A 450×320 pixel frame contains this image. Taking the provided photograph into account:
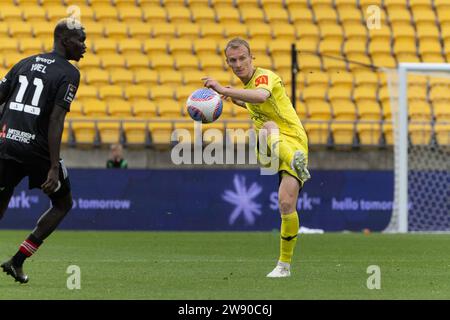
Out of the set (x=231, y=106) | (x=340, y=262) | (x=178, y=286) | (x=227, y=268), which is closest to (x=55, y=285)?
(x=178, y=286)

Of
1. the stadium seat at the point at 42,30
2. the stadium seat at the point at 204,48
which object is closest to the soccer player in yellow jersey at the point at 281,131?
the stadium seat at the point at 204,48

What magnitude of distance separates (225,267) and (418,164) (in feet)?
34.4

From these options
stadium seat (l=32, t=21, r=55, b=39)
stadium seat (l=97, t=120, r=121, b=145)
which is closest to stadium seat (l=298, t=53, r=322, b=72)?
stadium seat (l=97, t=120, r=121, b=145)

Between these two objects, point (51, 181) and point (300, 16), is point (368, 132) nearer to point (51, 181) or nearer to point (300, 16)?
point (300, 16)

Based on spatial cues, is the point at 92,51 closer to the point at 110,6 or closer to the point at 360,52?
the point at 110,6

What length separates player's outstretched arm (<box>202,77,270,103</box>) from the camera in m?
9.16

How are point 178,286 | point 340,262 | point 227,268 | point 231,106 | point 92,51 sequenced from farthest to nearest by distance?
point 92,51 → point 231,106 → point 340,262 → point 227,268 → point 178,286

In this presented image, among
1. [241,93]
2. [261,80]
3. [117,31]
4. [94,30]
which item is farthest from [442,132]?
[241,93]

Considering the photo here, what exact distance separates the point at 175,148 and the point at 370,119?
472 centimetres

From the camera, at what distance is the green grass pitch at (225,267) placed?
828 centimetres

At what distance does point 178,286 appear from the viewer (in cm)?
877

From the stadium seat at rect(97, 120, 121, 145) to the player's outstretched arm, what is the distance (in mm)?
→ 12270

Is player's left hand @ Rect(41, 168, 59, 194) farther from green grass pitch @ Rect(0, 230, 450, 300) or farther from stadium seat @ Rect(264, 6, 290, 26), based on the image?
stadium seat @ Rect(264, 6, 290, 26)

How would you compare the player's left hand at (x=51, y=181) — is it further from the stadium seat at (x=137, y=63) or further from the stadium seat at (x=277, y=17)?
the stadium seat at (x=277, y=17)
